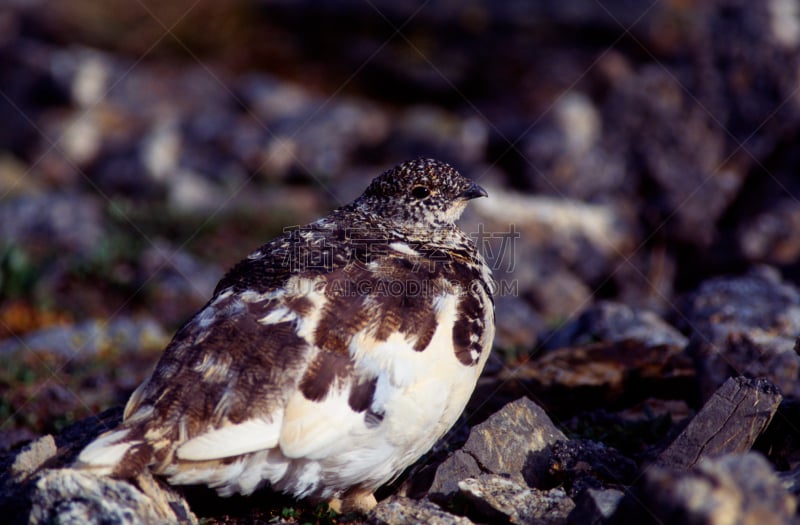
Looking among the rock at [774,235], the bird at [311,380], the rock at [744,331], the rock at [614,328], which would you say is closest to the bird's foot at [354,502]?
the bird at [311,380]

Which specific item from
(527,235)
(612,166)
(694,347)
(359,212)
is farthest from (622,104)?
(359,212)

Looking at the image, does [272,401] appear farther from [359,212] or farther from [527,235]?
[527,235]

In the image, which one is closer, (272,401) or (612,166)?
(272,401)

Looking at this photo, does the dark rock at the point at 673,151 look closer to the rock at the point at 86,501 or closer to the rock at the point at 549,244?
the rock at the point at 549,244

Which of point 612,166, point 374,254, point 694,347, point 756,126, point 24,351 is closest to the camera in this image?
point 374,254

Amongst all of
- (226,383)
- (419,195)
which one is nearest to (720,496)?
(226,383)

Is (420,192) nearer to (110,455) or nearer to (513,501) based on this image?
(513,501)

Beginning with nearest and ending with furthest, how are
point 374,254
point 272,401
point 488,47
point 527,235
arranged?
point 272,401
point 374,254
point 527,235
point 488,47
